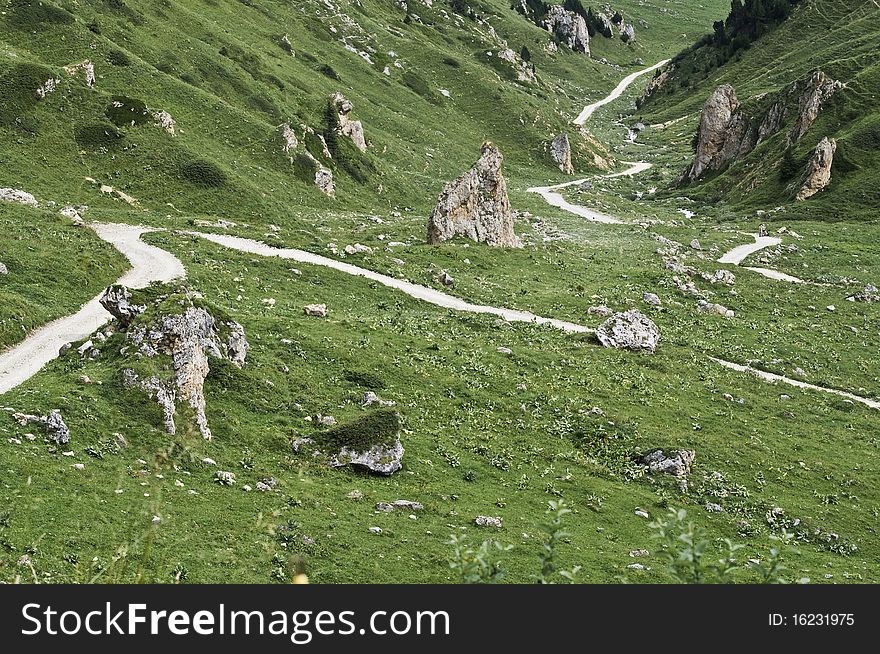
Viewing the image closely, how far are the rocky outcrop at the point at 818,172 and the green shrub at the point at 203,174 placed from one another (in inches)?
2790

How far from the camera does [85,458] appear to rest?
22.5 meters

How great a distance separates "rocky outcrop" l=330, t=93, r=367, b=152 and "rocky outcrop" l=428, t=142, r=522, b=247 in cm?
3040

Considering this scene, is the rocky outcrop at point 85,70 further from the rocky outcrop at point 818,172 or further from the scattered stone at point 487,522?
the rocky outcrop at point 818,172

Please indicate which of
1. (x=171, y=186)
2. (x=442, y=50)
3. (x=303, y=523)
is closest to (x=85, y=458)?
(x=303, y=523)

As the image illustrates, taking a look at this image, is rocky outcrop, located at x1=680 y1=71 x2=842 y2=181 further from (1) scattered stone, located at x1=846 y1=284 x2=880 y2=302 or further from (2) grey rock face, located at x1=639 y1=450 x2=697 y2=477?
(2) grey rock face, located at x1=639 y1=450 x2=697 y2=477

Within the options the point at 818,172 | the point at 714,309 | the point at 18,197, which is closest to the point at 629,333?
the point at 714,309

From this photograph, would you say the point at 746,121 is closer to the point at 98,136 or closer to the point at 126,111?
the point at 126,111

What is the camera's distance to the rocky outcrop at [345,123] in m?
94.2


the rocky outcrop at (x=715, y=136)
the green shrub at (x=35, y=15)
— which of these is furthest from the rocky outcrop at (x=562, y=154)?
the green shrub at (x=35, y=15)

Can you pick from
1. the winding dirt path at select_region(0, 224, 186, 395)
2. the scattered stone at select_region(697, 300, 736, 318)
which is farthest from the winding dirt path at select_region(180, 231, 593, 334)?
the scattered stone at select_region(697, 300, 736, 318)

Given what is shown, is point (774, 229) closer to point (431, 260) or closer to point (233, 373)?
point (431, 260)

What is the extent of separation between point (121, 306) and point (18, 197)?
34.8 meters

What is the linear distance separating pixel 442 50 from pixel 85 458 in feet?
528

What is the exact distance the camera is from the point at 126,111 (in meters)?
75.1
